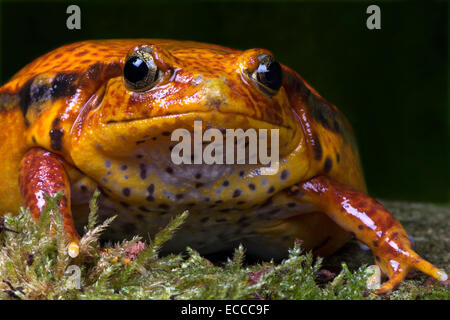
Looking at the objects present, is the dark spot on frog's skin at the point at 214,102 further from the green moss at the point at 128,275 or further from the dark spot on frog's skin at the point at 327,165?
the dark spot on frog's skin at the point at 327,165

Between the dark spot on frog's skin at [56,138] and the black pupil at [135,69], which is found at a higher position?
the black pupil at [135,69]

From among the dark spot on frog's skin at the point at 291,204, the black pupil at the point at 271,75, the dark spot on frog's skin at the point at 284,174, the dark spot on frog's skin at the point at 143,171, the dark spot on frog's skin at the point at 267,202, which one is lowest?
the dark spot on frog's skin at the point at 291,204

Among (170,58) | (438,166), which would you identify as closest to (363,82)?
(438,166)

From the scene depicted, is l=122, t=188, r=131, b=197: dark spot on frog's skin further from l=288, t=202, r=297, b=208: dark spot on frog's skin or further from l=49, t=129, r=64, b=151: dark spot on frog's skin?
l=288, t=202, r=297, b=208: dark spot on frog's skin


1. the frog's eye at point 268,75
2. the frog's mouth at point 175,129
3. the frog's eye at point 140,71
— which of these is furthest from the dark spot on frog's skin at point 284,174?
the frog's eye at point 140,71

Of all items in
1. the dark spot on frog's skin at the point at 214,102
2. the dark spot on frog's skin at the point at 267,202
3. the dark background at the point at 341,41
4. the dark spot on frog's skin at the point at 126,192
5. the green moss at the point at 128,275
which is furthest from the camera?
the dark background at the point at 341,41

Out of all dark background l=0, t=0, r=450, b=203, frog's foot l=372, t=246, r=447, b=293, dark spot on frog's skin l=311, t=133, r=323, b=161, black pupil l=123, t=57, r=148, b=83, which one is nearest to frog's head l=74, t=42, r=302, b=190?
black pupil l=123, t=57, r=148, b=83
